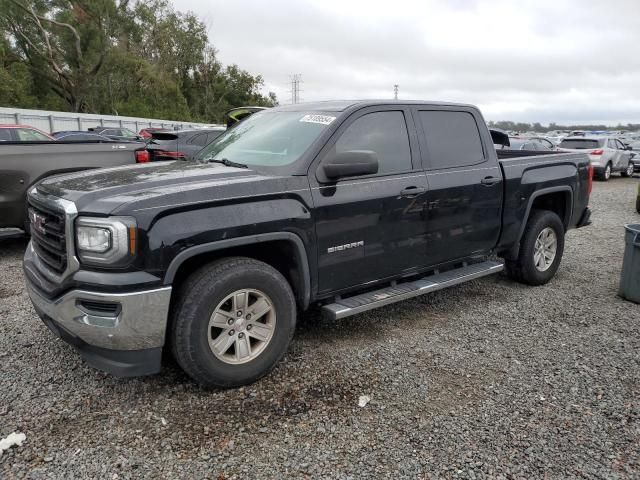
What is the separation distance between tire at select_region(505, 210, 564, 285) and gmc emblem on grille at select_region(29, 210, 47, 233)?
447 cm

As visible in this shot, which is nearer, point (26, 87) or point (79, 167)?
point (79, 167)

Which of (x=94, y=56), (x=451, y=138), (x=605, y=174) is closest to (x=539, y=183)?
(x=451, y=138)

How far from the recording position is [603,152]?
1827 centimetres

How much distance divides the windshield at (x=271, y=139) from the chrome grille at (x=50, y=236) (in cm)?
138

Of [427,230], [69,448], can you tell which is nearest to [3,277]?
[69,448]

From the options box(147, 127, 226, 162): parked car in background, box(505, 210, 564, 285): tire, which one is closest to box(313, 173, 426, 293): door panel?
box(505, 210, 564, 285): tire

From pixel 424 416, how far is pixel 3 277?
4.96 meters

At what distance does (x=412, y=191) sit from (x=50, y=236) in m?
2.63

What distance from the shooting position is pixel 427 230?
4.20 meters

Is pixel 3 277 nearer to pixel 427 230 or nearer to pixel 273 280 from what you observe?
pixel 273 280

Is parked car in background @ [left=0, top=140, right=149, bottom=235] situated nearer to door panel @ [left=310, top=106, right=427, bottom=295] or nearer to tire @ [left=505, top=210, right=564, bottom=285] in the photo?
door panel @ [left=310, top=106, right=427, bottom=295]

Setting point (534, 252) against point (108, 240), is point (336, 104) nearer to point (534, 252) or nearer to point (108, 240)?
point (108, 240)

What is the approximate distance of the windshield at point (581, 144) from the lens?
18.4m

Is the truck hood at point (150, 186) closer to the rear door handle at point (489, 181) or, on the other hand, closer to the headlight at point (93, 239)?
the headlight at point (93, 239)
